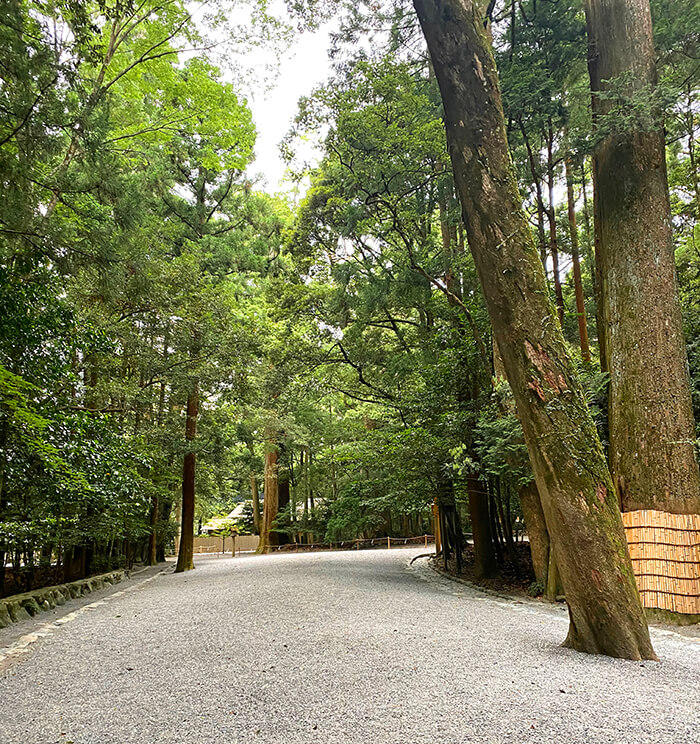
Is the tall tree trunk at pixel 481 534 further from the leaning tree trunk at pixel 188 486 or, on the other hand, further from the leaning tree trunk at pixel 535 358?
the leaning tree trunk at pixel 188 486

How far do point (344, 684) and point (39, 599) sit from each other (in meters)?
4.43

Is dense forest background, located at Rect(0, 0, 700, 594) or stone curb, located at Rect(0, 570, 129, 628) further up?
dense forest background, located at Rect(0, 0, 700, 594)

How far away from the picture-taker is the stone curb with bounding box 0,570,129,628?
4318mm

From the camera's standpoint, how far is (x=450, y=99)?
306 centimetres

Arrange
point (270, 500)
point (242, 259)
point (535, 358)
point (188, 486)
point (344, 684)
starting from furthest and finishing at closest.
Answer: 1. point (270, 500)
2. point (242, 259)
3. point (188, 486)
4. point (535, 358)
5. point (344, 684)

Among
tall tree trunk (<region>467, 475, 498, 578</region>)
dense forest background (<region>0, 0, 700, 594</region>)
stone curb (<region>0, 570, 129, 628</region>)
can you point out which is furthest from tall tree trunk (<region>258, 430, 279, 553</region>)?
tall tree trunk (<region>467, 475, 498, 578</region>)

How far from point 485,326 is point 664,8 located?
375cm

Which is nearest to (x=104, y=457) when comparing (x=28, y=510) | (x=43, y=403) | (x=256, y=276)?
(x=43, y=403)

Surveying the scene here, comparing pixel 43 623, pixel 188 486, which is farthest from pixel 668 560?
pixel 188 486

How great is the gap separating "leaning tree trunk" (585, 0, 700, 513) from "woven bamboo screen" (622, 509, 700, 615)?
0.12m

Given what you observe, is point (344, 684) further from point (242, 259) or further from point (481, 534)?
point (242, 259)

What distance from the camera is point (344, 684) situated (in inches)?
85.5

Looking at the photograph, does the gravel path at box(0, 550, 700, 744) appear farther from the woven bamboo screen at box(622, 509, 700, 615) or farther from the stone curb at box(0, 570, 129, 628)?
the stone curb at box(0, 570, 129, 628)

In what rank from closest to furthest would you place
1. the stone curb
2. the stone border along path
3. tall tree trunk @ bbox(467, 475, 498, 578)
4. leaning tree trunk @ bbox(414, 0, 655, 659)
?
leaning tree trunk @ bbox(414, 0, 655, 659), the stone border along path, the stone curb, tall tree trunk @ bbox(467, 475, 498, 578)
